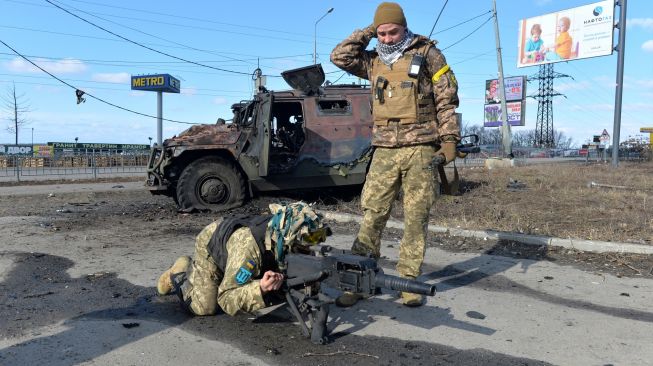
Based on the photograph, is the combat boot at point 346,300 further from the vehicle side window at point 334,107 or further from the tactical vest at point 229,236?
the vehicle side window at point 334,107

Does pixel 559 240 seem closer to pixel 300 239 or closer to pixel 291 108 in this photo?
pixel 300 239

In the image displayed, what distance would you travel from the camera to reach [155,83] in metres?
33.6

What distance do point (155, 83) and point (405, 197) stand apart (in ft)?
108

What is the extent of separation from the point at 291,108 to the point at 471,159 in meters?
26.9

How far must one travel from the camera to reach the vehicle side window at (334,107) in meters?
8.21

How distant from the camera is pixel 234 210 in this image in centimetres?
809

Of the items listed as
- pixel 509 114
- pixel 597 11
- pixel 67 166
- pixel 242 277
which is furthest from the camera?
pixel 509 114

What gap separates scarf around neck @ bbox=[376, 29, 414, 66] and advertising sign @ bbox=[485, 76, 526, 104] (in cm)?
3903

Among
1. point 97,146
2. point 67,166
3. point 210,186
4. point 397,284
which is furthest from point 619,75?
point 97,146

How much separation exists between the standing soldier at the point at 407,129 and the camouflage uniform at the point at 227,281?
30.7 inches

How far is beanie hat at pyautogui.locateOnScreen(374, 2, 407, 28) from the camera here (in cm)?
339

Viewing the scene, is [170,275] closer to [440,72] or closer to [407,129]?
[407,129]

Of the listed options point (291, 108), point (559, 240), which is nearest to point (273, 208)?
point (559, 240)

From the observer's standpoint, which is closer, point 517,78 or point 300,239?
point 300,239
